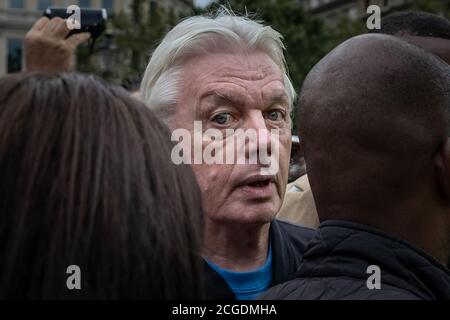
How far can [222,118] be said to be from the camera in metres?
2.06

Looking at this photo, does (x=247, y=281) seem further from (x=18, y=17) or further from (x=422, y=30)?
(x=18, y=17)

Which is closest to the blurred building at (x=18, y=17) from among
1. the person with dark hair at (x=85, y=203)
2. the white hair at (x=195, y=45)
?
the white hair at (x=195, y=45)

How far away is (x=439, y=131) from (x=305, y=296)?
43cm

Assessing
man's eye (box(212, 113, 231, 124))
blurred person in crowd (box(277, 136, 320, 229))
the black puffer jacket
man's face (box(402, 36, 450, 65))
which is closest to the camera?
the black puffer jacket

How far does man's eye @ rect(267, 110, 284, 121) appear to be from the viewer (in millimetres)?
2137

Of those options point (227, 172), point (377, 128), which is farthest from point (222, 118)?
point (377, 128)

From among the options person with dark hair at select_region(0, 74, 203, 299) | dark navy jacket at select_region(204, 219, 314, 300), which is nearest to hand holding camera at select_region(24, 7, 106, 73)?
dark navy jacket at select_region(204, 219, 314, 300)

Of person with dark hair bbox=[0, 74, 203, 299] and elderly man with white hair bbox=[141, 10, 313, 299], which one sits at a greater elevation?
elderly man with white hair bbox=[141, 10, 313, 299]

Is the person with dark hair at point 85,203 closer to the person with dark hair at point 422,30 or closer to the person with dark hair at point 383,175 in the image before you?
the person with dark hair at point 383,175

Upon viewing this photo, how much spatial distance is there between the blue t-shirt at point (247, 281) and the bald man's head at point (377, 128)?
542 mm

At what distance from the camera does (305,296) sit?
1.34 m

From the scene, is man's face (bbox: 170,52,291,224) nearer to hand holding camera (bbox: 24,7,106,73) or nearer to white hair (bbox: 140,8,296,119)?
white hair (bbox: 140,8,296,119)

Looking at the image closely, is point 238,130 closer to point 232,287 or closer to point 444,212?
point 232,287

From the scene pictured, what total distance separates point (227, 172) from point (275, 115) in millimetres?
262
